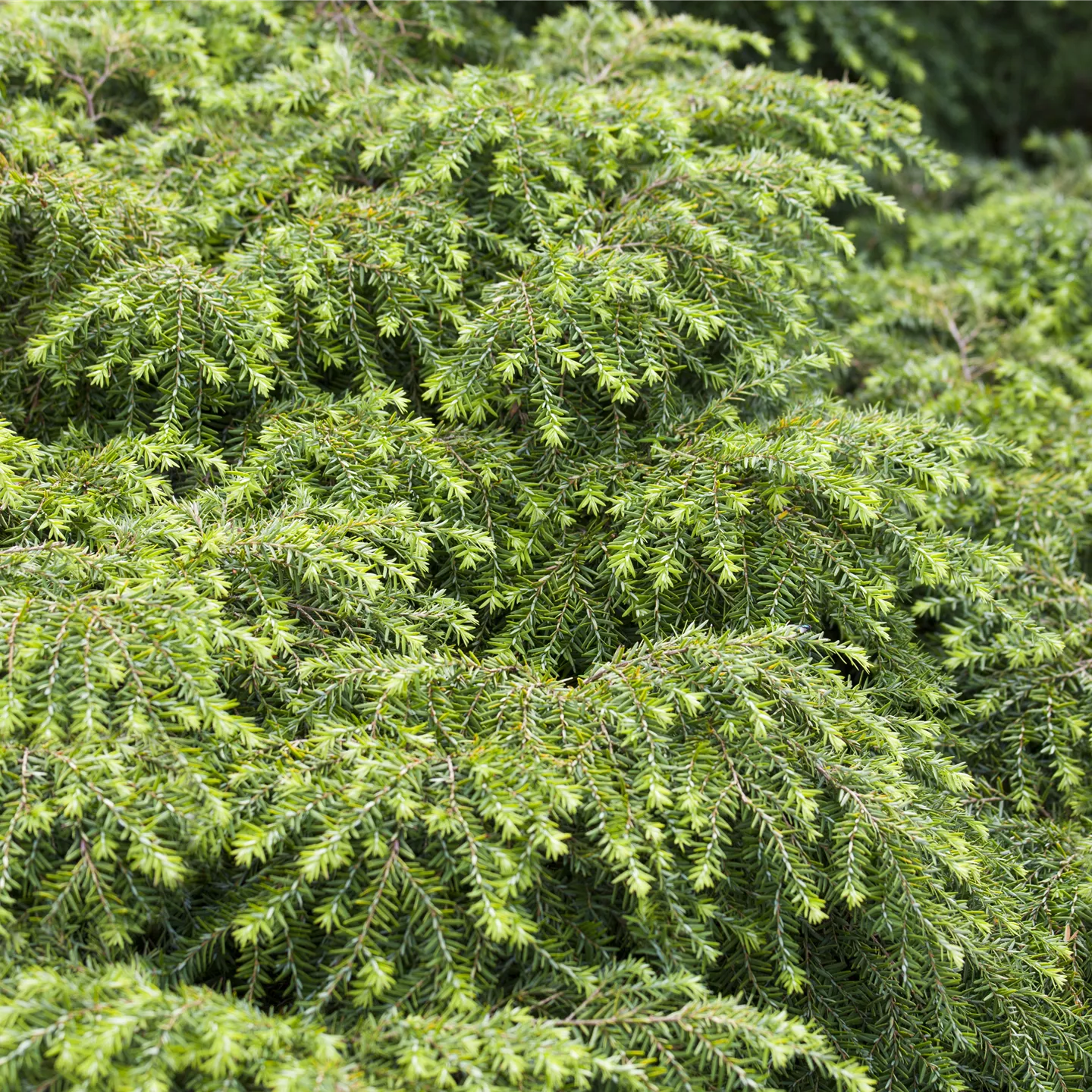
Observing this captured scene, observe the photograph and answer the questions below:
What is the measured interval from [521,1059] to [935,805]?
2.62 feet

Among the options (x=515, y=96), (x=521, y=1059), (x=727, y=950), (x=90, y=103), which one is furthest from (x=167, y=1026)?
(x=90, y=103)

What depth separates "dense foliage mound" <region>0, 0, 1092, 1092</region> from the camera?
43.7 inches

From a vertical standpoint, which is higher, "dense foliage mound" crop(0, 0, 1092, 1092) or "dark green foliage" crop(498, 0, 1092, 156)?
"dark green foliage" crop(498, 0, 1092, 156)

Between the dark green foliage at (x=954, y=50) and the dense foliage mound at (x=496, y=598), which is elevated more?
the dark green foliage at (x=954, y=50)

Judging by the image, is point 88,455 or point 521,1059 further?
point 88,455

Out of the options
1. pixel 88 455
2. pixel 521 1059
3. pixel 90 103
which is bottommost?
pixel 521 1059

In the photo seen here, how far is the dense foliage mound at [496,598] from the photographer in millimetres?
1110

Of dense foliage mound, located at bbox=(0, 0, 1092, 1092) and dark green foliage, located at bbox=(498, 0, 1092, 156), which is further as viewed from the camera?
dark green foliage, located at bbox=(498, 0, 1092, 156)

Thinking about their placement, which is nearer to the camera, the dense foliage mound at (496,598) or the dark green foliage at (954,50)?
the dense foliage mound at (496,598)

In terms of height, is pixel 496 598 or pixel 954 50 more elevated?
pixel 954 50

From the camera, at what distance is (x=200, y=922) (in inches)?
46.1

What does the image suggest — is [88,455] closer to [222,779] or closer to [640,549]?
[222,779]

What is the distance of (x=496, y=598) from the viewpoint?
147cm

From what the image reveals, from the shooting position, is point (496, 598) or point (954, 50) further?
point (954, 50)
